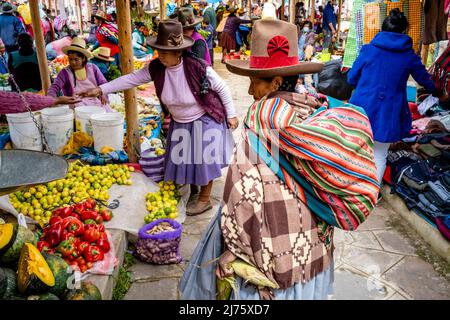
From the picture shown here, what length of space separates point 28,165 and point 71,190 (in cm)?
191

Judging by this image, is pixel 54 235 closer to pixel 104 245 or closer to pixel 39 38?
pixel 104 245

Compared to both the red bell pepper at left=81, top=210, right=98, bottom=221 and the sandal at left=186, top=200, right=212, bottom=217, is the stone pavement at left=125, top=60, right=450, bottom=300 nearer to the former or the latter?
the sandal at left=186, top=200, right=212, bottom=217

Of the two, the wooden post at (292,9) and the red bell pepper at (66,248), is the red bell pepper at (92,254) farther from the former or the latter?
the wooden post at (292,9)

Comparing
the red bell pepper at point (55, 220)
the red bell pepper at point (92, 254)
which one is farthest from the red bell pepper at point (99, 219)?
the red bell pepper at point (92, 254)

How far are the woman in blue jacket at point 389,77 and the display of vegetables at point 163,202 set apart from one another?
233 centimetres

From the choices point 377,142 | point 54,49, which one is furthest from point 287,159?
point 54,49

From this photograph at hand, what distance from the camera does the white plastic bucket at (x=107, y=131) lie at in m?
5.34

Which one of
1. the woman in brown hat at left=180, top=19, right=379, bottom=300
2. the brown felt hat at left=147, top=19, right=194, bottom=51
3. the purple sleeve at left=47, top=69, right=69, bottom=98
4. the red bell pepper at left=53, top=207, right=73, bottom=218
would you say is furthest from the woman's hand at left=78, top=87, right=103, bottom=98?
the woman in brown hat at left=180, top=19, right=379, bottom=300

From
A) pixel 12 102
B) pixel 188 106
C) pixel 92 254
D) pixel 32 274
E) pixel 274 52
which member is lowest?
pixel 92 254

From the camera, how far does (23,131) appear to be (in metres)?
5.35

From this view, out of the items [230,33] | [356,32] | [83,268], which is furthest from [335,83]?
[230,33]

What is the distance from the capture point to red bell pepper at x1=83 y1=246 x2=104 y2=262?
3244 mm

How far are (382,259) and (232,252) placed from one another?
2.53 m

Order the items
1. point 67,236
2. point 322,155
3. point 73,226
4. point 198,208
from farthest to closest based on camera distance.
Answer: point 198,208, point 73,226, point 67,236, point 322,155
